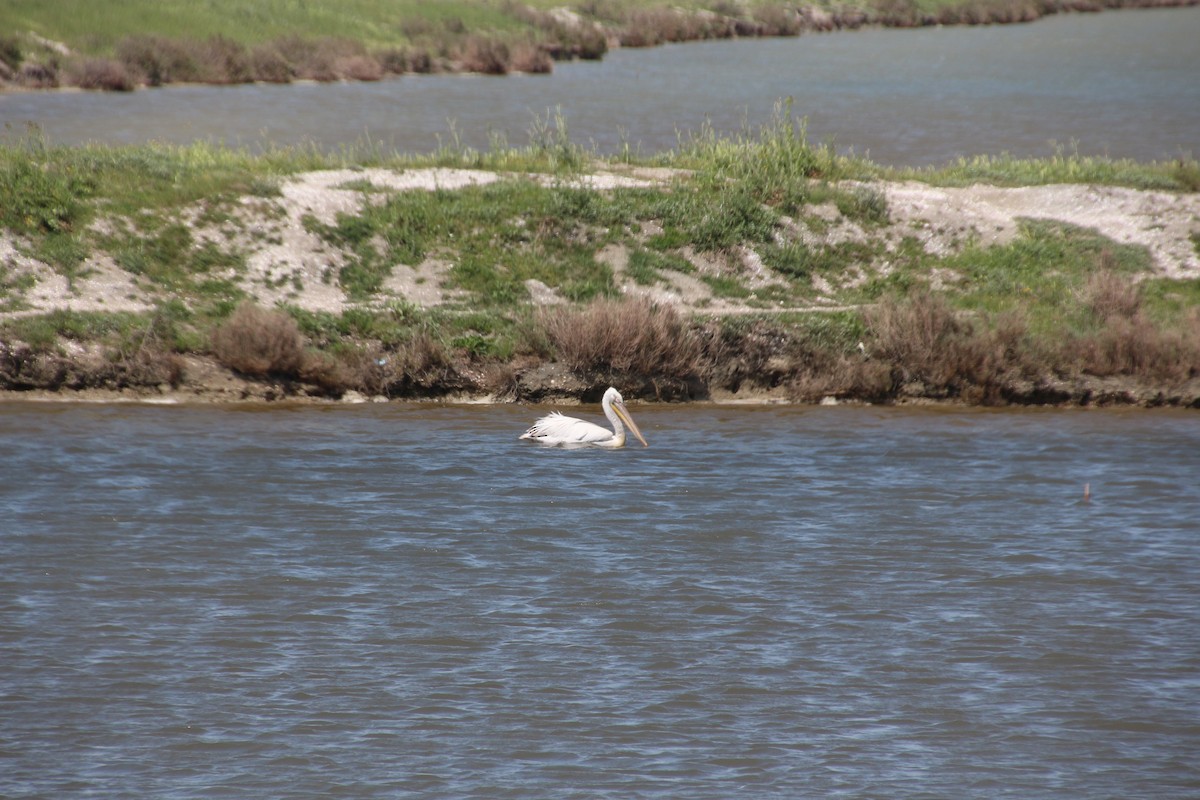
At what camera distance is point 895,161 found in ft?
112

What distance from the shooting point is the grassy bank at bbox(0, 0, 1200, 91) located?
5059 cm

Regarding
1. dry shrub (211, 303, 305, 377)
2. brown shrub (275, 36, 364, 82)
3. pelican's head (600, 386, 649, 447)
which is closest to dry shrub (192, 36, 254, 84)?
brown shrub (275, 36, 364, 82)

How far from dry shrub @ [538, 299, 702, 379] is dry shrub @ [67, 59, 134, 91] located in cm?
3246

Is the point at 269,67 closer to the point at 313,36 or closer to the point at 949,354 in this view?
the point at 313,36

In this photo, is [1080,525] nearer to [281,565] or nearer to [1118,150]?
[281,565]

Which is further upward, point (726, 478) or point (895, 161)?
point (895, 161)

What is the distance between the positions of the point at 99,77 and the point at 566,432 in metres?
35.4

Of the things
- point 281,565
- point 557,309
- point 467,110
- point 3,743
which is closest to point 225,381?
point 557,309

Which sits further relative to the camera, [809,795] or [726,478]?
[726,478]

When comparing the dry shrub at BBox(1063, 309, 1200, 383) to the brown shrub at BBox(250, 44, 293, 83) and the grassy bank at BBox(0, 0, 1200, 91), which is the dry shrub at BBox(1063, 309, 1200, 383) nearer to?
the grassy bank at BBox(0, 0, 1200, 91)

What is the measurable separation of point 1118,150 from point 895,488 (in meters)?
22.5

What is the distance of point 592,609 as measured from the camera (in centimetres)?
1259

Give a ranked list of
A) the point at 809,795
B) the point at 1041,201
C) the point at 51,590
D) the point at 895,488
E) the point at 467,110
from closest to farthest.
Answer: the point at 809,795 → the point at 51,590 → the point at 895,488 → the point at 1041,201 → the point at 467,110

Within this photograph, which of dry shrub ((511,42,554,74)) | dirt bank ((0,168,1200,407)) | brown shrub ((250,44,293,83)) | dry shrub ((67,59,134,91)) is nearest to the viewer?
dirt bank ((0,168,1200,407))
